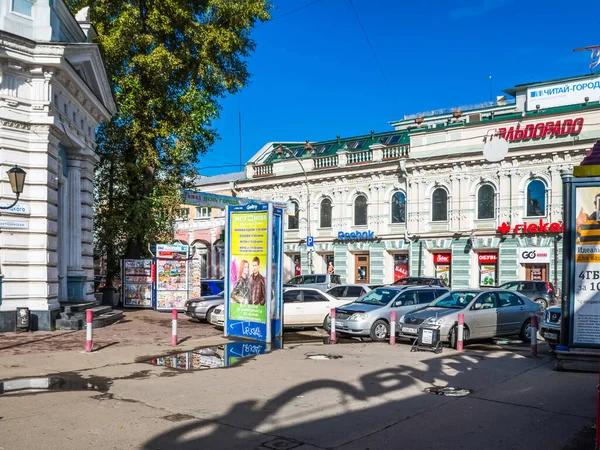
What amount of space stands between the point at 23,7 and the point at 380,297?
12651mm

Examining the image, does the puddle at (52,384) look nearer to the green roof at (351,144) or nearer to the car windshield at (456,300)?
the car windshield at (456,300)

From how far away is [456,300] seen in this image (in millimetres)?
15898

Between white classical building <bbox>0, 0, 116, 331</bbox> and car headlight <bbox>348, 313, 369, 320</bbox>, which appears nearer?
white classical building <bbox>0, 0, 116, 331</bbox>

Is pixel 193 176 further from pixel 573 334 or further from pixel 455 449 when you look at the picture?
pixel 455 449

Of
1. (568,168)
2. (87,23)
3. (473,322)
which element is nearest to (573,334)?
→ (473,322)

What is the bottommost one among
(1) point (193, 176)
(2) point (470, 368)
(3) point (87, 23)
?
(2) point (470, 368)

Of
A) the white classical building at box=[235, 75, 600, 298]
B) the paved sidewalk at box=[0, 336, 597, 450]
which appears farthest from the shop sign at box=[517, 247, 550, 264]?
the paved sidewalk at box=[0, 336, 597, 450]

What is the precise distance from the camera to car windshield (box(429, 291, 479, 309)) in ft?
51.4

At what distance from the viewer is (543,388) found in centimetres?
991

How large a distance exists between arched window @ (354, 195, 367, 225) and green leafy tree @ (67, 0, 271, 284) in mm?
15300

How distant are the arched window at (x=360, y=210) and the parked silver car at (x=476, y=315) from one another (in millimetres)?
23591

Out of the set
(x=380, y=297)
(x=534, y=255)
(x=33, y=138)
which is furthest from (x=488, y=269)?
(x=33, y=138)

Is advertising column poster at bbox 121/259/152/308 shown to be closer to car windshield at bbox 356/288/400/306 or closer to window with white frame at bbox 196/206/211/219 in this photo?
car windshield at bbox 356/288/400/306

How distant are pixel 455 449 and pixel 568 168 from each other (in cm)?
2861
